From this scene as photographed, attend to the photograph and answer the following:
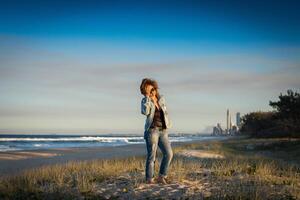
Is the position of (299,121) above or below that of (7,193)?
above

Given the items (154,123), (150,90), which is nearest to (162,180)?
(154,123)

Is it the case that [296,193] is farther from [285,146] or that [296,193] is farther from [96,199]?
[285,146]

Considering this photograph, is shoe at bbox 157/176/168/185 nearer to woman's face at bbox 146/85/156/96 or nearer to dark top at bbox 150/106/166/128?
dark top at bbox 150/106/166/128

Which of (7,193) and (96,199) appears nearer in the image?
(96,199)

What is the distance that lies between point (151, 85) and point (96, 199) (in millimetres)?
2731

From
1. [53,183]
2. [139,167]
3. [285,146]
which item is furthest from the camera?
[285,146]

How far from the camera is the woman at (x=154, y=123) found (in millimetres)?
9391

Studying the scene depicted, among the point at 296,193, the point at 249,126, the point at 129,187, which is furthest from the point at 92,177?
the point at 249,126

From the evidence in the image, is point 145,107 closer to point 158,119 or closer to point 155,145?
point 158,119

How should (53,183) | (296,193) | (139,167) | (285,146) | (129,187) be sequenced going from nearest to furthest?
1. (296,193)
2. (129,187)
3. (53,183)
4. (139,167)
5. (285,146)

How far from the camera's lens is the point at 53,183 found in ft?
33.8

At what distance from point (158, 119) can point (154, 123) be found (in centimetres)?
13

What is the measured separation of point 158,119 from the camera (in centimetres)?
954

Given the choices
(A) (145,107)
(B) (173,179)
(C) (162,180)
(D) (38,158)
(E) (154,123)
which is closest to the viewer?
(A) (145,107)
